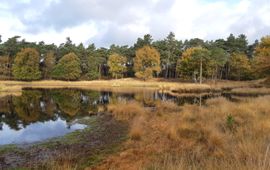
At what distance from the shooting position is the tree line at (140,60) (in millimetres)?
80688

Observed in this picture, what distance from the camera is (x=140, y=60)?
8456 cm

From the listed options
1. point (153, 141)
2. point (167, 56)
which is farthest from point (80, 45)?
point (153, 141)

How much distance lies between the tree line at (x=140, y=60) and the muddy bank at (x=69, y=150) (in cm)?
5877

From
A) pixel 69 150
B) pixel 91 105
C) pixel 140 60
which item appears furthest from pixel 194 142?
pixel 140 60

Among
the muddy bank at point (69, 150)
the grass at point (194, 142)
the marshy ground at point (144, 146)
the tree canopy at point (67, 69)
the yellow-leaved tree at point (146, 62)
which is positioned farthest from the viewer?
the tree canopy at point (67, 69)

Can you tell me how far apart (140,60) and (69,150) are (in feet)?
237

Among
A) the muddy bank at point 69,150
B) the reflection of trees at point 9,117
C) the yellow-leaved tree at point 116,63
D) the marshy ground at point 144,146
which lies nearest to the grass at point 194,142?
the marshy ground at point 144,146

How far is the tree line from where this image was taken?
8069 cm

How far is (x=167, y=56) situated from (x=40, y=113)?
233 feet

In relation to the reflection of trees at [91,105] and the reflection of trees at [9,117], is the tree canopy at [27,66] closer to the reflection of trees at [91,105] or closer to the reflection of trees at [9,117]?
the reflection of trees at [91,105]

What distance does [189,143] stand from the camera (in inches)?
482

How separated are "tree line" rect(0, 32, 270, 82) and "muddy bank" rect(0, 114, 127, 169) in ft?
193

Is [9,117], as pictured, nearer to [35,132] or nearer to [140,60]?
[35,132]

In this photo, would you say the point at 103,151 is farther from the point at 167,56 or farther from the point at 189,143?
the point at 167,56
